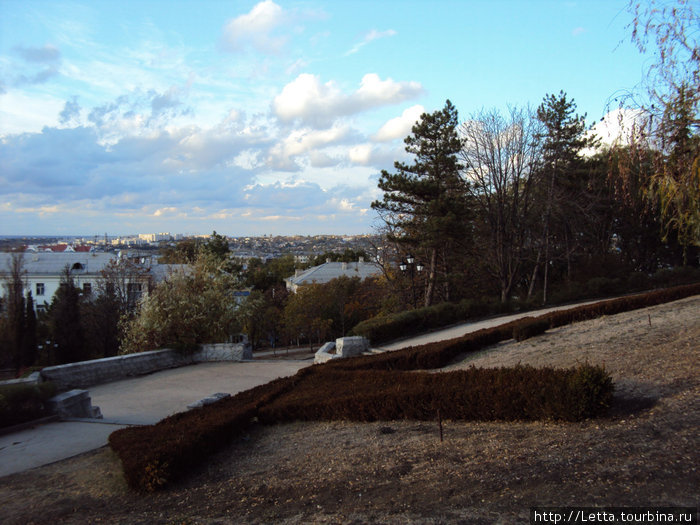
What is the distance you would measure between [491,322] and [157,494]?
606 inches

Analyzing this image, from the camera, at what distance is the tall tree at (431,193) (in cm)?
2391

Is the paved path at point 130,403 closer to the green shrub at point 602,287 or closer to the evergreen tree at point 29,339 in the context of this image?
the green shrub at point 602,287

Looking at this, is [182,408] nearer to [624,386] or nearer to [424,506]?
[424,506]

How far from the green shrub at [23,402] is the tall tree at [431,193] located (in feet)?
59.6

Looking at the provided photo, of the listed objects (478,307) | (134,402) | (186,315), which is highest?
(186,315)

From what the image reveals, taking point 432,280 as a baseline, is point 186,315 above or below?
below

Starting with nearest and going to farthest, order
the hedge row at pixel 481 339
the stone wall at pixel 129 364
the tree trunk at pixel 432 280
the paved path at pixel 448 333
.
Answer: the hedge row at pixel 481 339
the stone wall at pixel 129 364
the paved path at pixel 448 333
the tree trunk at pixel 432 280

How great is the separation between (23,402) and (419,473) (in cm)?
684

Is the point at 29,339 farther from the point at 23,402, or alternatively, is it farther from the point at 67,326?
the point at 23,402

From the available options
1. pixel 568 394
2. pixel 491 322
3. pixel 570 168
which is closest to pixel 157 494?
pixel 568 394

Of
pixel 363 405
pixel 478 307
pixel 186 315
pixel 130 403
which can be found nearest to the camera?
pixel 363 405

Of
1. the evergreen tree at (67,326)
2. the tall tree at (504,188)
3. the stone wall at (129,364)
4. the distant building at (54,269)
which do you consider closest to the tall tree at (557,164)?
the tall tree at (504,188)

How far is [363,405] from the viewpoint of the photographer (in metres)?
6.20

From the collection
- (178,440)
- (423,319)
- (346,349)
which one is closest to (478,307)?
(423,319)
